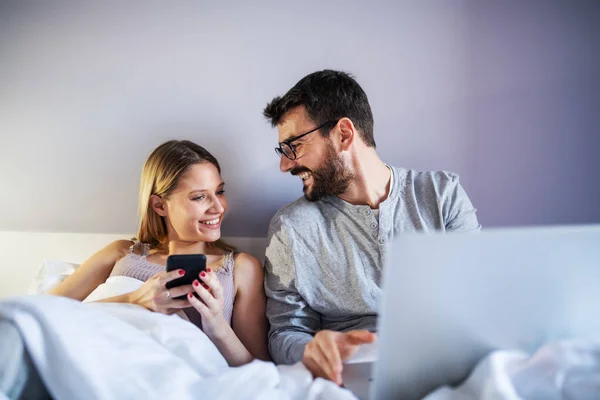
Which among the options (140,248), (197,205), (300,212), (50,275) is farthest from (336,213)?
(50,275)

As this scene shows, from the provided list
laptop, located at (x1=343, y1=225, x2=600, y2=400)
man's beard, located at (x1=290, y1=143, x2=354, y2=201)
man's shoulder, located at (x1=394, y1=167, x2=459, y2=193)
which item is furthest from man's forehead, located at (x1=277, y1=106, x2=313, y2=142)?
laptop, located at (x1=343, y1=225, x2=600, y2=400)

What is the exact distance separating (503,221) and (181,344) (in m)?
1.28

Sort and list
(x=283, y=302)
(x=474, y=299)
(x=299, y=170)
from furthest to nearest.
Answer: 1. (x=299, y=170)
2. (x=283, y=302)
3. (x=474, y=299)

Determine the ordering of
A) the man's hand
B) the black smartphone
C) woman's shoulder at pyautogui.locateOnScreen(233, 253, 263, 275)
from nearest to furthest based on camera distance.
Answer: the man's hand → the black smartphone → woman's shoulder at pyautogui.locateOnScreen(233, 253, 263, 275)

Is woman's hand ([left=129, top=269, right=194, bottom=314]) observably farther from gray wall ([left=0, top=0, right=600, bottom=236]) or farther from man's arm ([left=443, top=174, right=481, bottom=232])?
man's arm ([left=443, top=174, right=481, bottom=232])

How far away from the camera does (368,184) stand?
1424 mm

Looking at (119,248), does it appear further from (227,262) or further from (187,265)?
(187,265)

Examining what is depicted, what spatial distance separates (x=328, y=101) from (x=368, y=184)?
305 mm

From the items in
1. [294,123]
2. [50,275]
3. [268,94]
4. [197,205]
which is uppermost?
[268,94]

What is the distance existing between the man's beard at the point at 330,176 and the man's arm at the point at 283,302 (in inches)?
6.9

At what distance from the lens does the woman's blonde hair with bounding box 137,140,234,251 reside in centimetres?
148

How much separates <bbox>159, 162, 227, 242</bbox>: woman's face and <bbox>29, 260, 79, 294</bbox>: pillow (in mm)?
486

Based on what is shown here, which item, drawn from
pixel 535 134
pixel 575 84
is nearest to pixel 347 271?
pixel 535 134

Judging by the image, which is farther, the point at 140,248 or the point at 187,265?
the point at 140,248
